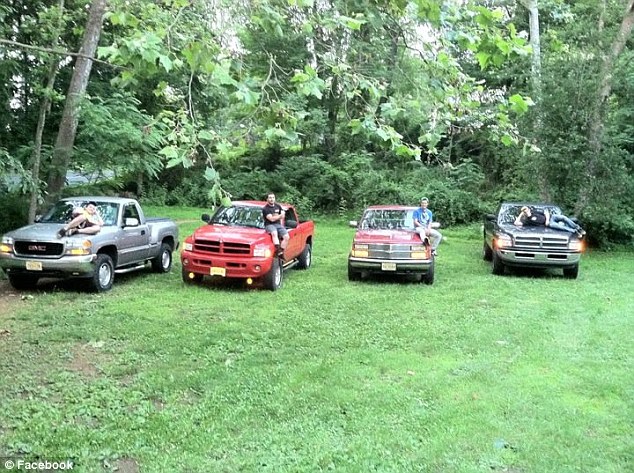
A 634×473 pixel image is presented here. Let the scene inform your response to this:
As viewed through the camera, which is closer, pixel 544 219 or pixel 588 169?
pixel 544 219

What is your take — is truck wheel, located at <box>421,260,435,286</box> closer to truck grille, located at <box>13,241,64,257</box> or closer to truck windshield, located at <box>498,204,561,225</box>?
truck windshield, located at <box>498,204,561,225</box>

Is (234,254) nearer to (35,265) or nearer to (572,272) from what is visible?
(35,265)

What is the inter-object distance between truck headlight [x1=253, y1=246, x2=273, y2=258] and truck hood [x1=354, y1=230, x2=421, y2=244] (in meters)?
2.11

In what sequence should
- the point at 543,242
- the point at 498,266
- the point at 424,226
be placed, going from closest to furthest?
the point at 543,242, the point at 424,226, the point at 498,266

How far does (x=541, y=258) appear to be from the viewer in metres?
12.3

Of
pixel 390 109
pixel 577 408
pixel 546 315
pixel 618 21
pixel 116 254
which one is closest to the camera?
pixel 390 109

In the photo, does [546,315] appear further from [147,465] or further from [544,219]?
[147,465]

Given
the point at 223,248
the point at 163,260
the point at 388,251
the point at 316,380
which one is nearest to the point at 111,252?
the point at 163,260

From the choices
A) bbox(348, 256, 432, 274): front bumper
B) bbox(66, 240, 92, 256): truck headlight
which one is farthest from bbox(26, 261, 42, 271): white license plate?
bbox(348, 256, 432, 274): front bumper

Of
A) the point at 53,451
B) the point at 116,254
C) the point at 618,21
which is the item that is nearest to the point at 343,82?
the point at 53,451

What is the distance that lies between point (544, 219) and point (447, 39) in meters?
9.83

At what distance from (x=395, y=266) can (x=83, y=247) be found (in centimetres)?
569

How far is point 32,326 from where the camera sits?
788 cm

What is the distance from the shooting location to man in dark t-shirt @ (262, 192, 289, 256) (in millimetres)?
10883
